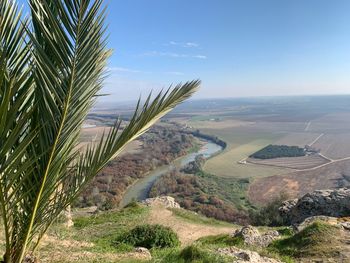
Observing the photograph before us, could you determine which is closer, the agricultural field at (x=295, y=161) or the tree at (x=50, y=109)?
the tree at (x=50, y=109)

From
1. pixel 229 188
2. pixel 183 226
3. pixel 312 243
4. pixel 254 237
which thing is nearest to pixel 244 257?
pixel 312 243

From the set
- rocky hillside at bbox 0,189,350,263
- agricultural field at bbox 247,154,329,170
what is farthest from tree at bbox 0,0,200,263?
agricultural field at bbox 247,154,329,170

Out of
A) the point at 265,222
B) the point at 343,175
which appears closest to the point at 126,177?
the point at 265,222

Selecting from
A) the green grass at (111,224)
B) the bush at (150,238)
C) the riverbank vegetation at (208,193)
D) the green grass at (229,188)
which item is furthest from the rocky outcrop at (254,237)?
the green grass at (229,188)

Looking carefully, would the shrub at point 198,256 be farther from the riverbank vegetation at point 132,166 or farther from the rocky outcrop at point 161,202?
the rocky outcrop at point 161,202

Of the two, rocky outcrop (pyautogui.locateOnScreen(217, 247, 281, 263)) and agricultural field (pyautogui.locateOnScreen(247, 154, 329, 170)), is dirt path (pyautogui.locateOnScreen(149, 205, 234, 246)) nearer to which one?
rocky outcrop (pyautogui.locateOnScreen(217, 247, 281, 263))
